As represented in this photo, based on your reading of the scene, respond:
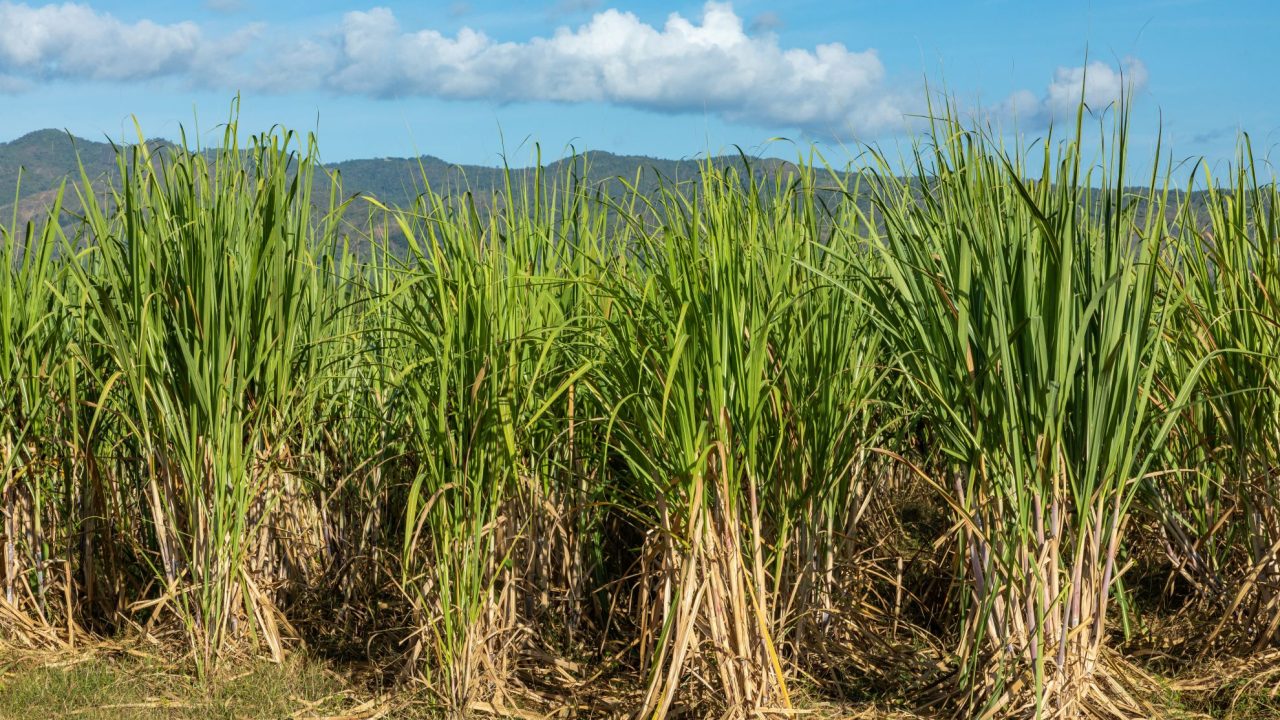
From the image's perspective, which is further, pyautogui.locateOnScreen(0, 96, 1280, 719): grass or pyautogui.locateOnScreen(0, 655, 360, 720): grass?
pyautogui.locateOnScreen(0, 655, 360, 720): grass

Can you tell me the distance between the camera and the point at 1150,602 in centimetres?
372

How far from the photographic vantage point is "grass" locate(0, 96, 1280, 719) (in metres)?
2.37

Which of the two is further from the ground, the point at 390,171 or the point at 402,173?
the point at 390,171

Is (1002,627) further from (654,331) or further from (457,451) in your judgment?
(457,451)

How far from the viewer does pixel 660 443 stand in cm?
246

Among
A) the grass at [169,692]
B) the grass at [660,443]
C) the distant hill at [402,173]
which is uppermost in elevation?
the distant hill at [402,173]

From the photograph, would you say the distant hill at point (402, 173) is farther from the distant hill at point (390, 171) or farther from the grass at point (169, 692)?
the grass at point (169, 692)

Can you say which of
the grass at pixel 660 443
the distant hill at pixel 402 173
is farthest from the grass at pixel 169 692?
the distant hill at pixel 402 173

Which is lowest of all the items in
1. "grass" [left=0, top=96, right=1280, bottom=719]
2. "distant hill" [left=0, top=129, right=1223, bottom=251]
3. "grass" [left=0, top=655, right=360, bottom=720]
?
"grass" [left=0, top=655, right=360, bottom=720]

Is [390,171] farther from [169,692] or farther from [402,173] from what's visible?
→ [169,692]

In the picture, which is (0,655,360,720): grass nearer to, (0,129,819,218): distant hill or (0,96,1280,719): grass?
(0,96,1280,719): grass

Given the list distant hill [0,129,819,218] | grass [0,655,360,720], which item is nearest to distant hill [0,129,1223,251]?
distant hill [0,129,819,218]

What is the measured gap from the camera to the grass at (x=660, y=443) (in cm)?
237

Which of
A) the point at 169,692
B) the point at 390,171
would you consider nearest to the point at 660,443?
the point at 169,692
